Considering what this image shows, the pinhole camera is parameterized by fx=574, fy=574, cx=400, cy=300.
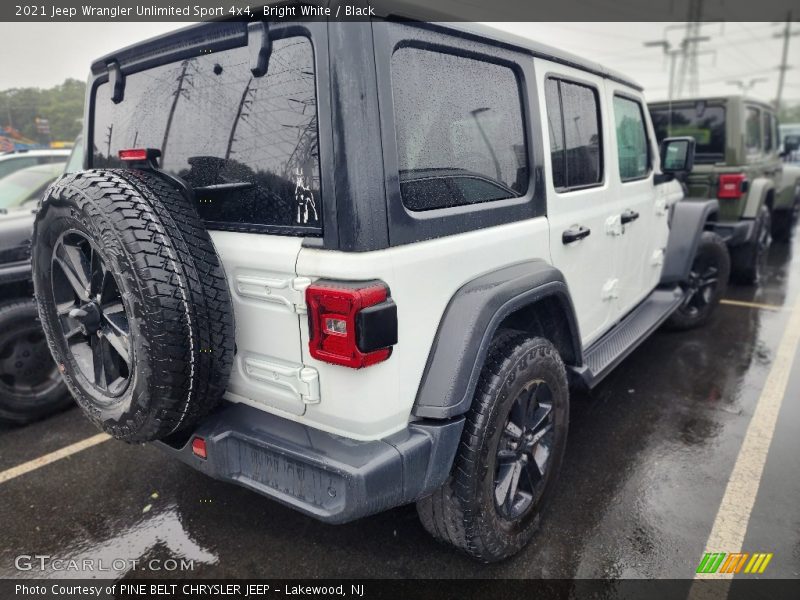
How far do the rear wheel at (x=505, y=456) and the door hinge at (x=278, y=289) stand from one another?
0.76m

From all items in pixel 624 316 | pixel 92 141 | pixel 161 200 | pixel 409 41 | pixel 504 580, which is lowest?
pixel 504 580

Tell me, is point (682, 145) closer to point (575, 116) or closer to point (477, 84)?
point (575, 116)

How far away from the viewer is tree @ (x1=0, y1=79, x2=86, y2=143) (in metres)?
3.75

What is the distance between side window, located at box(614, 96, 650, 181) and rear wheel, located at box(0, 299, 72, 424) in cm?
379

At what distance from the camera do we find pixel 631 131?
3.87m

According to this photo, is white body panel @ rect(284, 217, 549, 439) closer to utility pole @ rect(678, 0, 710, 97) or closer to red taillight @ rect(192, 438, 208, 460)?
red taillight @ rect(192, 438, 208, 460)

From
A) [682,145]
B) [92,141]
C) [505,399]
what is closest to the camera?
[505,399]

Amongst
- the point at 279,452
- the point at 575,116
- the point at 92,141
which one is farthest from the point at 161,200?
the point at 575,116

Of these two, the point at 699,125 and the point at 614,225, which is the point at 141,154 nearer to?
the point at 614,225

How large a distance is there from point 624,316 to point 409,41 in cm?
273

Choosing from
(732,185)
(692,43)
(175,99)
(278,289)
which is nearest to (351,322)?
(278,289)

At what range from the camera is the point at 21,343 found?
3.66 m

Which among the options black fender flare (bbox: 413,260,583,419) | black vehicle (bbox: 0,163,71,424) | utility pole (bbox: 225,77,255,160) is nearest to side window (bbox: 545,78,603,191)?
black fender flare (bbox: 413,260,583,419)

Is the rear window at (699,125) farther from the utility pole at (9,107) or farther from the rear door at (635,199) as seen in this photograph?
the utility pole at (9,107)
